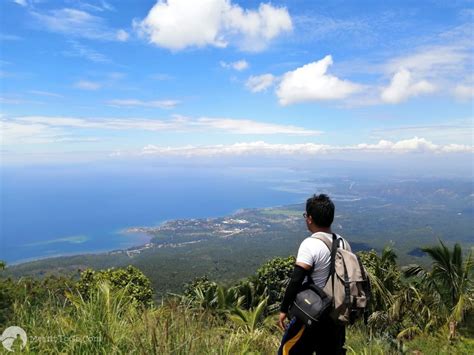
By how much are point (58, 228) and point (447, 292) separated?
189521 mm

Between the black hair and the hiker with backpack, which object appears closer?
the hiker with backpack

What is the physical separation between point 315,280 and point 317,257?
0.20 m

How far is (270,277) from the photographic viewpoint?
13805mm

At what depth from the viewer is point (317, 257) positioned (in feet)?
9.22

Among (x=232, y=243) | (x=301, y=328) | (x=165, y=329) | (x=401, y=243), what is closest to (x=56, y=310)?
(x=165, y=329)

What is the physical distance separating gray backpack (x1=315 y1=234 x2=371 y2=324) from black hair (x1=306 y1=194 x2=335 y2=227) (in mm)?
155

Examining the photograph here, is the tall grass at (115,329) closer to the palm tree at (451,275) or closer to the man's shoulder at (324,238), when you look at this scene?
the man's shoulder at (324,238)

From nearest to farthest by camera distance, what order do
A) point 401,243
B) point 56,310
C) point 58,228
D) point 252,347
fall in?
point 56,310 < point 252,347 < point 401,243 < point 58,228

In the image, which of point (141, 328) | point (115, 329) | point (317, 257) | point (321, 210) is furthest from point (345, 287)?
point (115, 329)

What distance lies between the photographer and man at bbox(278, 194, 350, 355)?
282cm

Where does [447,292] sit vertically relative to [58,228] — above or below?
above

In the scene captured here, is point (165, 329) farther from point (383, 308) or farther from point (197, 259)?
point (197, 259)

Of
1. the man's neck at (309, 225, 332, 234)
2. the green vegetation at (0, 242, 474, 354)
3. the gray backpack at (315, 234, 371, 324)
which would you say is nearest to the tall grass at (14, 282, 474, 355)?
the green vegetation at (0, 242, 474, 354)

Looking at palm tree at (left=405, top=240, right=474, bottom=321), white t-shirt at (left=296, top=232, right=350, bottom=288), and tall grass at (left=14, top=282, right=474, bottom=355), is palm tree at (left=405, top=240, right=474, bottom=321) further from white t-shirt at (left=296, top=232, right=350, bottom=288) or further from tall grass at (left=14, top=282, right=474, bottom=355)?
white t-shirt at (left=296, top=232, right=350, bottom=288)
